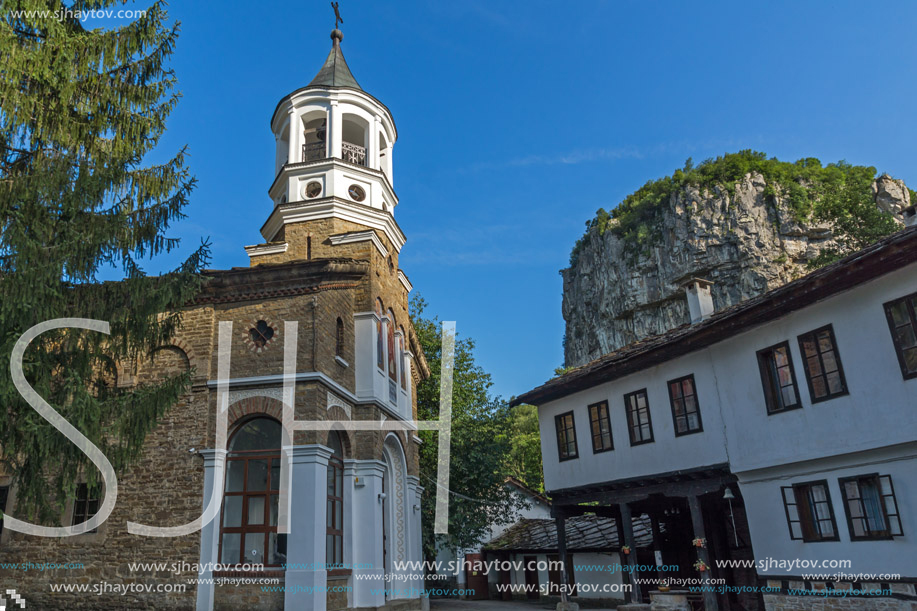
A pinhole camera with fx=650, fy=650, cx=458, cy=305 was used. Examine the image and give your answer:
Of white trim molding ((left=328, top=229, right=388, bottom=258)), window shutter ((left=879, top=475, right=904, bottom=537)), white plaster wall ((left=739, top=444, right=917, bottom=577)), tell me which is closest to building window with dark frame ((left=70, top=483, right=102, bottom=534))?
white trim molding ((left=328, top=229, right=388, bottom=258))

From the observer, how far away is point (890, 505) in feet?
34.8

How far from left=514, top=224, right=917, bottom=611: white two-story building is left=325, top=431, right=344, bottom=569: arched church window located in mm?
6244

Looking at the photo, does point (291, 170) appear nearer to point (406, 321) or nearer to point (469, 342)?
point (406, 321)

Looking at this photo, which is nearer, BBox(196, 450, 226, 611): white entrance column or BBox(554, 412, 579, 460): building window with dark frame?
BBox(196, 450, 226, 611): white entrance column

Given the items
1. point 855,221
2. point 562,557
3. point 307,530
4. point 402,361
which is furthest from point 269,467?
point 855,221

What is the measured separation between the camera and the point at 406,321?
63.6 ft

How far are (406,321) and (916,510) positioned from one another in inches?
511

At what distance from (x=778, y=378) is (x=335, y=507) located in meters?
9.35

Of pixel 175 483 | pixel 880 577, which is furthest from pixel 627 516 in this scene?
pixel 175 483

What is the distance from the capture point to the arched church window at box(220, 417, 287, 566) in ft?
40.2

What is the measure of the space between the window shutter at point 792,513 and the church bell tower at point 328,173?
11.0m

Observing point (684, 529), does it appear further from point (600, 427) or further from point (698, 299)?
point (698, 299)

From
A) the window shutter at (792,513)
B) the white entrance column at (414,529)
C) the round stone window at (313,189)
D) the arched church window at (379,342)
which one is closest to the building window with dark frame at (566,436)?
the white entrance column at (414,529)

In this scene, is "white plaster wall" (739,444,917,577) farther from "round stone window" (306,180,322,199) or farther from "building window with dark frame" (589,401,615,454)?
"round stone window" (306,180,322,199)
